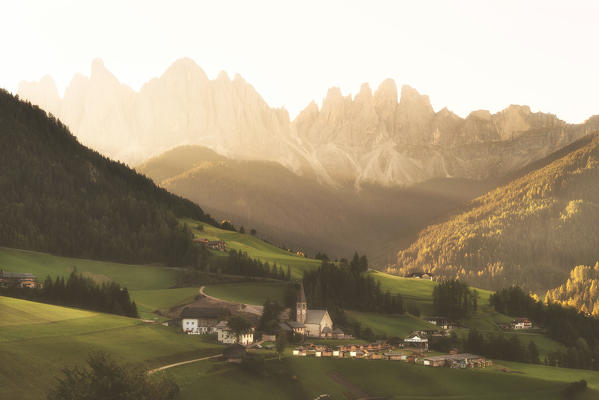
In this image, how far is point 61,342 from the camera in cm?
8838

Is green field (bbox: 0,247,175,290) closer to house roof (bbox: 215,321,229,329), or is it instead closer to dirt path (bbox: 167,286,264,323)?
dirt path (bbox: 167,286,264,323)

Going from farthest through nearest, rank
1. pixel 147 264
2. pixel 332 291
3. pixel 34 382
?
pixel 147 264, pixel 332 291, pixel 34 382

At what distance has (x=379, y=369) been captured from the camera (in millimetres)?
99000

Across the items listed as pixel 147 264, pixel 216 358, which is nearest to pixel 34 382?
pixel 216 358

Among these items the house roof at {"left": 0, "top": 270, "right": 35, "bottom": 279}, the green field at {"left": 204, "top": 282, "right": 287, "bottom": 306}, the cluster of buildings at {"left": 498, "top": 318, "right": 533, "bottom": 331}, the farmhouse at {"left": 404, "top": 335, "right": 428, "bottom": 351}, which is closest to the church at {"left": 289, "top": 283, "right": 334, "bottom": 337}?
the farmhouse at {"left": 404, "top": 335, "right": 428, "bottom": 351}

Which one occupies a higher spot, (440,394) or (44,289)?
(44,289)

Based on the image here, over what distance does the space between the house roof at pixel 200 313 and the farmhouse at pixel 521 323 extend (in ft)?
274

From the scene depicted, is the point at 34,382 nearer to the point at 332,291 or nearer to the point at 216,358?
the point at 216,358

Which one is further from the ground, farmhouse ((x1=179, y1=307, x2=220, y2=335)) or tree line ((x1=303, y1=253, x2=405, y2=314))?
tree line ((x1=303, y1=253, x2=405, y2=314))

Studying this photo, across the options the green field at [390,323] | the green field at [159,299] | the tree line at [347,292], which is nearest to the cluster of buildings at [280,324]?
the green field at [159,299]

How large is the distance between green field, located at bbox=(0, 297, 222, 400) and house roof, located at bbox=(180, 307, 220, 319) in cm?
617

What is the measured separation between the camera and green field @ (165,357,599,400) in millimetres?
83688

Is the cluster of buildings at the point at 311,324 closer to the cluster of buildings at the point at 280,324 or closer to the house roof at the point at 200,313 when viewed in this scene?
the cluster of buildings at the point at 280,324

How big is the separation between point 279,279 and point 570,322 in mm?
78004
